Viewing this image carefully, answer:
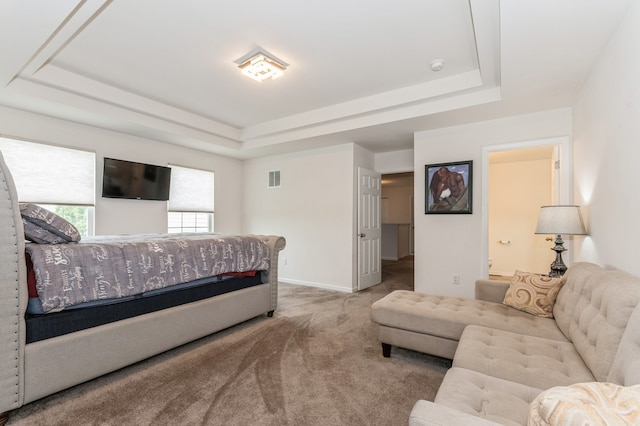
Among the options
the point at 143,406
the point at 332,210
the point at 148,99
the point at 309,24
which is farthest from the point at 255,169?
the point at 143,406

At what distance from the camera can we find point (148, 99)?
3.88m

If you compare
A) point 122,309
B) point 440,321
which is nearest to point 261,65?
point 122,309

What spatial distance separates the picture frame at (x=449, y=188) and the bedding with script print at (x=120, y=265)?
8.69 ft

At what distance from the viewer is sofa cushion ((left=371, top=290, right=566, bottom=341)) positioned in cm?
205

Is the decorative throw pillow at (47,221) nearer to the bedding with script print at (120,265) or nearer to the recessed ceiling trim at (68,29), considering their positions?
the bedding with script print at (120,265)

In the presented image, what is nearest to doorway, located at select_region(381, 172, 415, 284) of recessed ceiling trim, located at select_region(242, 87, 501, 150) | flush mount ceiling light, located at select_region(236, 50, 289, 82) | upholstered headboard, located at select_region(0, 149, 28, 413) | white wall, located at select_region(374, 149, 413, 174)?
white wall, located at select_region(374, 149, 413, 174)

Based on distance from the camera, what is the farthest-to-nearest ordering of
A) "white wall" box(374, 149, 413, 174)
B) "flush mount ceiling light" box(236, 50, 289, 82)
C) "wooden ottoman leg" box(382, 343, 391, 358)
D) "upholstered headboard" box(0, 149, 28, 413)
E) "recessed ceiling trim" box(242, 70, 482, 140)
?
"white wall" box(374, 149, 413, 174) → "recessed ceiling trim" box(242, 70, 482, 140) → "flush mount ceiling light" box(236, 50, 289, 82) → "wooden ottoman leg" box(382, 343, 391, 358) → "upholstered headboard" box(0, 149, 28, 413)

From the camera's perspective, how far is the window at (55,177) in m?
3.42

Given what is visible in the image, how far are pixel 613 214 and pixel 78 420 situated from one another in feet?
11.9

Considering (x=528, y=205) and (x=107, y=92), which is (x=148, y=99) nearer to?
(x=107, y=92)

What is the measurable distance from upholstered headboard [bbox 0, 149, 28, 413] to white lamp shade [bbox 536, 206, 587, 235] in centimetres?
387

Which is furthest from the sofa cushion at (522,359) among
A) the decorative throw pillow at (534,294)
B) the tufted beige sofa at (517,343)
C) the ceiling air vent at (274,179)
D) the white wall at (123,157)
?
the white wall at (123,157)

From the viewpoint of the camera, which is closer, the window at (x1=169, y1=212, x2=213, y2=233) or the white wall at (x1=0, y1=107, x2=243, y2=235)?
the white wall at (x1=0, y1=107, x2=243, y2=235)

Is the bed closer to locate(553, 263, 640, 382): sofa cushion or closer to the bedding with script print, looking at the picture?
the bedding with script print
